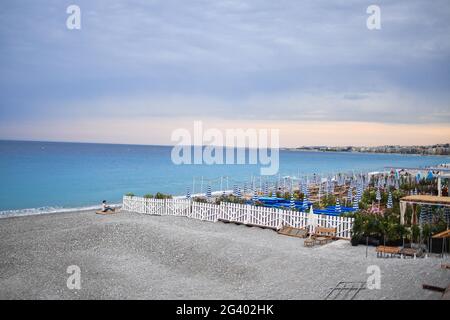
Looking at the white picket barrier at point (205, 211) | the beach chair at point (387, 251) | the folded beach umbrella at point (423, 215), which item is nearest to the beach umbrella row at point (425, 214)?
the folded beach umbrella at point (423, 215)

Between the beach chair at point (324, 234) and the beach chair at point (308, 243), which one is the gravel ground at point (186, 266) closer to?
the beach chair at point (308, 243)

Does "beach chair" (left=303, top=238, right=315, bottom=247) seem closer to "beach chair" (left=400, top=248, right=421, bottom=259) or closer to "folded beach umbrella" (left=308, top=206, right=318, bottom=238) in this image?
"folded beach umbrella" (left=308, top=206, right=318, bottom=238)

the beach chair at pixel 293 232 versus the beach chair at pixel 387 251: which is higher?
the beach chair at pixel 387 251

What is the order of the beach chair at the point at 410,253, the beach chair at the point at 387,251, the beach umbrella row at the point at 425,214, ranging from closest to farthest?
the beach chair at the point at 410,253
the beach chair at the point at 387,251
the beach umbrella row at the point at 425,214

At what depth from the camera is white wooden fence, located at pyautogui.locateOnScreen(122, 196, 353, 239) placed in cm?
1573

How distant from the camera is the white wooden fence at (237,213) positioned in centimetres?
1573

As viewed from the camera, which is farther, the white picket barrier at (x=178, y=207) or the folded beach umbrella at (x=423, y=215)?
the white picket barrier at (x=178, y=207)

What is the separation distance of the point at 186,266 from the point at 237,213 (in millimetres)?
7037

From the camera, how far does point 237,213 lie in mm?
18672

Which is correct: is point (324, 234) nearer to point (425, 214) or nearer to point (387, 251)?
point (387, 251)

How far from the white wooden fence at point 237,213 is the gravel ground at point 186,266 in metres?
0.95

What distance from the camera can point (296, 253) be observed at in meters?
12.7
